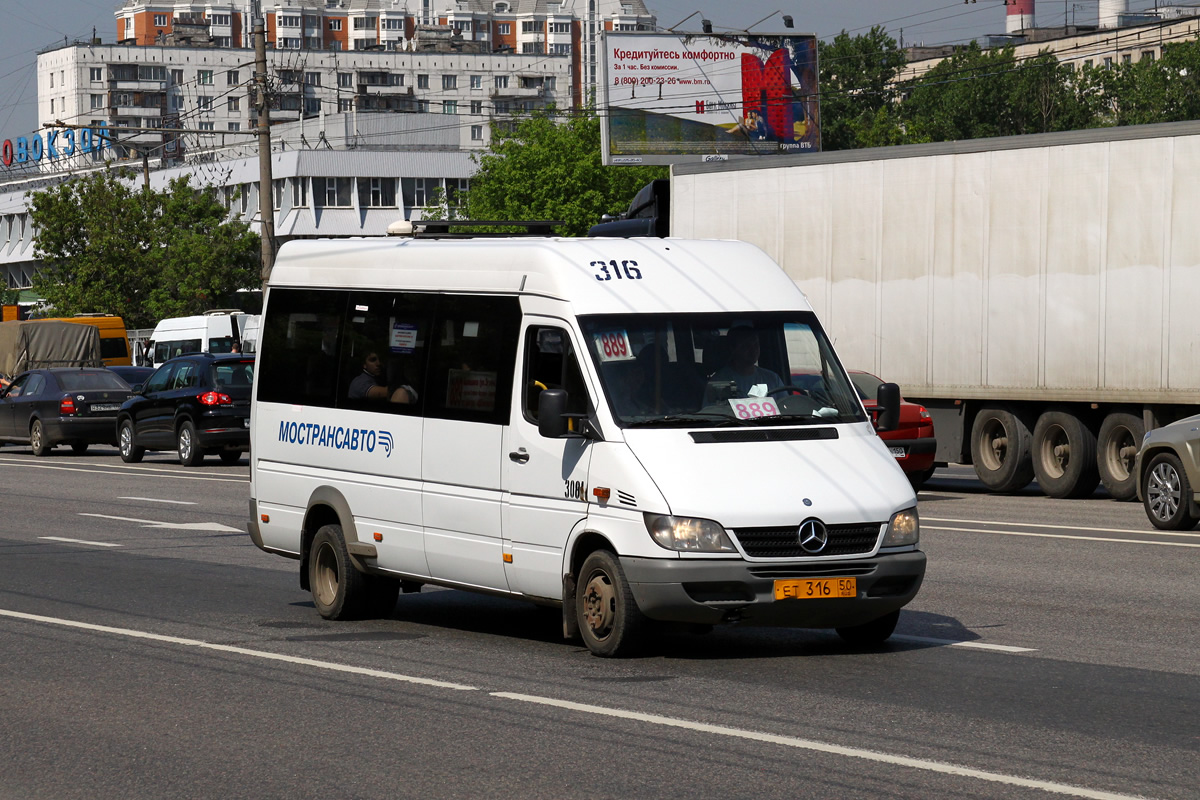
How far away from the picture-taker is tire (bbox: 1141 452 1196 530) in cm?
1680

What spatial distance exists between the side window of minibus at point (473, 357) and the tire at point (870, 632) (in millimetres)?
2144

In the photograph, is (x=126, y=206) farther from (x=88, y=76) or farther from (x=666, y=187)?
(x=88, y=76)

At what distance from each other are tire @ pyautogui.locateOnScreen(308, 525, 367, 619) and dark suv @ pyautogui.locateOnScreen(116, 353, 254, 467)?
16.5 m

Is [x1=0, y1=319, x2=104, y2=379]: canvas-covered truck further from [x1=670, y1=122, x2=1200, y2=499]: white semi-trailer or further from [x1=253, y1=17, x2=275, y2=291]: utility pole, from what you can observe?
[x1=670, y1=122, x2=1200, y2=499]: white semi-trailer

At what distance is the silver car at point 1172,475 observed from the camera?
16.7 m

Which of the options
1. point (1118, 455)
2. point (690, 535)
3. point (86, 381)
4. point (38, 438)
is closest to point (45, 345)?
point (38, 438)

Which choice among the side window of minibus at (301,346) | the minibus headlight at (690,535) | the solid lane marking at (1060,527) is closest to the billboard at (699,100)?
the solid lane marking at (1060,527)

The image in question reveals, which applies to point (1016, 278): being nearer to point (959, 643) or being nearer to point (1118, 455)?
point (1118, 455)

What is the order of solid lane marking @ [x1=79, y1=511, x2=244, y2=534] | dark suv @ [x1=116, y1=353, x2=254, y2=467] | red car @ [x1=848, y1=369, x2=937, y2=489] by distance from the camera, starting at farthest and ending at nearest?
dark suv @ [x1=116, y1=353, x2=254, y2=467], red car @ [x1=848, y1=369, x2=937, y2=489], solid lane marking @ [x1=79, y1=511, x2=244, y2=534]

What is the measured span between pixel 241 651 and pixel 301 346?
2.52 meters

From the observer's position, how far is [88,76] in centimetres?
18162

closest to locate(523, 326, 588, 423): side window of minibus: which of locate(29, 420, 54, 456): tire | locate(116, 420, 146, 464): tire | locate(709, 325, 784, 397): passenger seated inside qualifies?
locate(709, 325, 784, 397): passenger seated inside

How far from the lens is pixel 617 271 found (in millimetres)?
10117

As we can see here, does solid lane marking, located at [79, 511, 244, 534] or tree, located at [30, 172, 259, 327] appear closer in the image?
solid lane marking, located at [79, 511, 244, 534]
